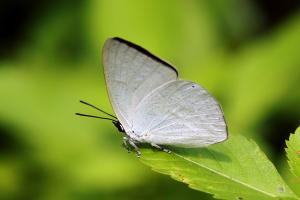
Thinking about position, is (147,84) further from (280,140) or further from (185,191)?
(280,140)

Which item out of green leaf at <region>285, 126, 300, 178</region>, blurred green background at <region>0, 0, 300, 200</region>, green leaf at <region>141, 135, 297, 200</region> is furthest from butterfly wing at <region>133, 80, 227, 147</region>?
blurred green background at <region>0, 0, 300, 200</region>

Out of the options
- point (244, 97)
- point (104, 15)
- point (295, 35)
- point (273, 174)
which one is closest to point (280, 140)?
point (244, 97)

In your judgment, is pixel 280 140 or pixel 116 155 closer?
pixel 116 155

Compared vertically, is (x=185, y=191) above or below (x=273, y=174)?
below

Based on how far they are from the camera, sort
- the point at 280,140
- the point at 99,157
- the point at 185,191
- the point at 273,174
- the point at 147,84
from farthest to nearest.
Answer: the point at 280,140
the point at 99,157
the point at 185,191
the point at 147,84
the point at 273,174

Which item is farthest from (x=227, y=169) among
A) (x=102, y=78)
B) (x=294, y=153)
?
(x=102, y=78)

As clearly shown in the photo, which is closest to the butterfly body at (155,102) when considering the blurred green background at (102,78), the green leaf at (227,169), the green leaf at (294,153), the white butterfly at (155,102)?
the white butterfly at (155,102)
